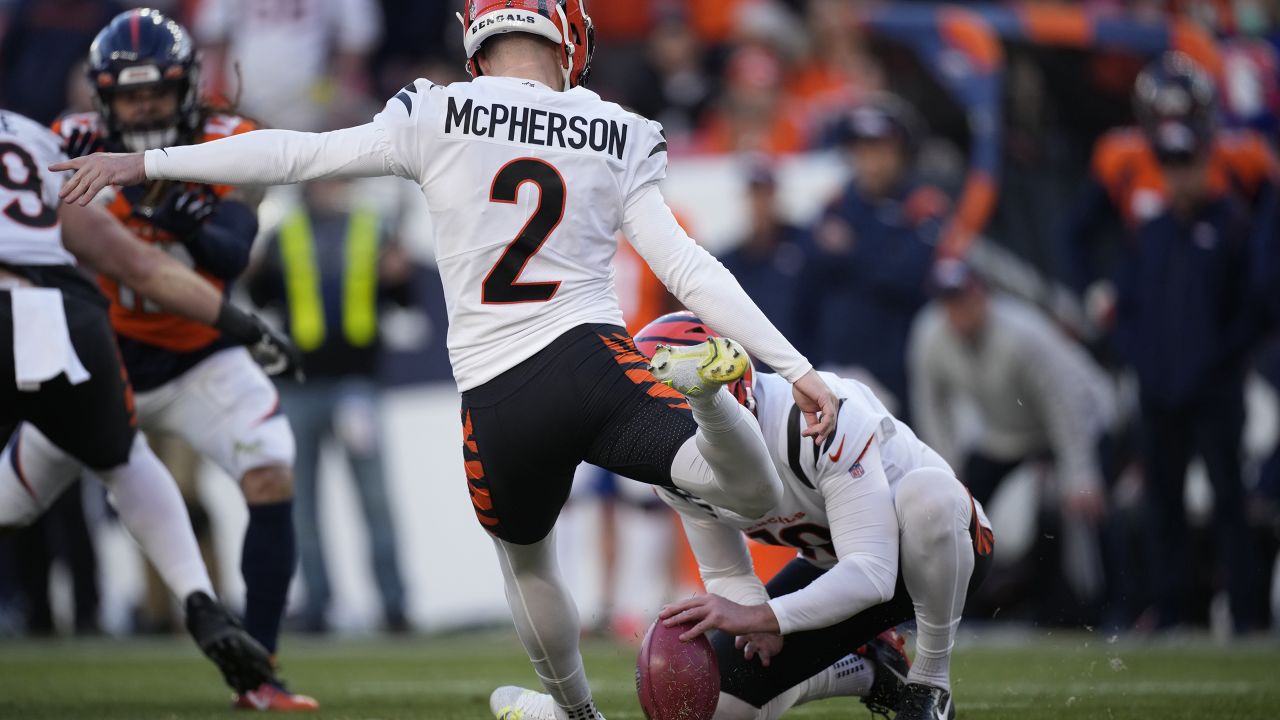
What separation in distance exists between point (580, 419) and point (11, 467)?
2382mm

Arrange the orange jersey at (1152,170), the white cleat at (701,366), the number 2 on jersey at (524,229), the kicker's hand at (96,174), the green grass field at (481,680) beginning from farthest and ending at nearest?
the orange jersey at (1152,170), the green grass field at (481,680), the number 2 on jersey at (524,229), the kicker's hand at (96,174), the white cleat at (701,366)

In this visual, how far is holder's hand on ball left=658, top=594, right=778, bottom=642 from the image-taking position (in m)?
3.96

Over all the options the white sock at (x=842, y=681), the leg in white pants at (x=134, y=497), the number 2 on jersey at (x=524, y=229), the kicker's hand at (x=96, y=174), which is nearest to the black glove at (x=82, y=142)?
the leg in white pants at (x=134, y=497)

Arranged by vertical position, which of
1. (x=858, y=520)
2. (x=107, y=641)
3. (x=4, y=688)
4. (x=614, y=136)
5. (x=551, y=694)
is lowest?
(x=107, y=641)

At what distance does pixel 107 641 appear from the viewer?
8914 millimetres

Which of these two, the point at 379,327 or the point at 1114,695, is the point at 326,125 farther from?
the point at 1114,695

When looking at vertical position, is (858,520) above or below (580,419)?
below

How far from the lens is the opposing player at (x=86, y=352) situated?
4883 millimetres

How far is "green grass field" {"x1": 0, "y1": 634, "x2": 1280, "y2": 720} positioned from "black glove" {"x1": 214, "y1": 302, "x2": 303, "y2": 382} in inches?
Result: 42.3

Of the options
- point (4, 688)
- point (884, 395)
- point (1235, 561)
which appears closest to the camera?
point (4, 688)

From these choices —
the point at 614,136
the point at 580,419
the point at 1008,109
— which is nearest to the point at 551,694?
the point at 580,419

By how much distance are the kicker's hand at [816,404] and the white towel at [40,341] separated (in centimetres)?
214

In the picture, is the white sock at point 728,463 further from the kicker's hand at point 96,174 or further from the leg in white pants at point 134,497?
the leg in white pants at point 134,497

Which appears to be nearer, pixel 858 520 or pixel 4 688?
pixel 858 520
